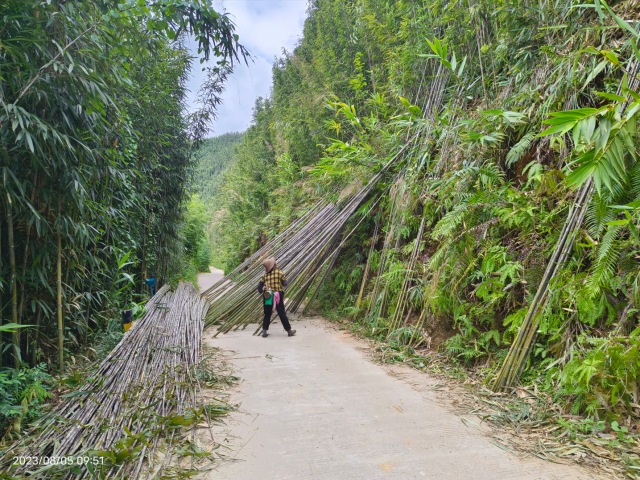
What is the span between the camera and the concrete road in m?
1.45

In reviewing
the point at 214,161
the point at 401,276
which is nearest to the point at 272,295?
the point at 401,276

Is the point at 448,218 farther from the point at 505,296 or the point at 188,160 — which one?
the point at 188,160

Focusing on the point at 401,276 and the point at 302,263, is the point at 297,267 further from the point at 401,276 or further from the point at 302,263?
the point at 401,276

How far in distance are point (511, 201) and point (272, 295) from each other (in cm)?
266

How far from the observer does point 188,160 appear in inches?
244

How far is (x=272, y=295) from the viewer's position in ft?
13.2

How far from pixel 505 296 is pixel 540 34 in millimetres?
2050

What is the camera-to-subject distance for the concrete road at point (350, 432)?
1447 millimetres

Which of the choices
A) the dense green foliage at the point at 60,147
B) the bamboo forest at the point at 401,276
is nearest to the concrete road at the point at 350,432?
the bamboo forest at the point at 401,276

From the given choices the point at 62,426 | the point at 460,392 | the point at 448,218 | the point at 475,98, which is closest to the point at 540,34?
the point at 475,98
